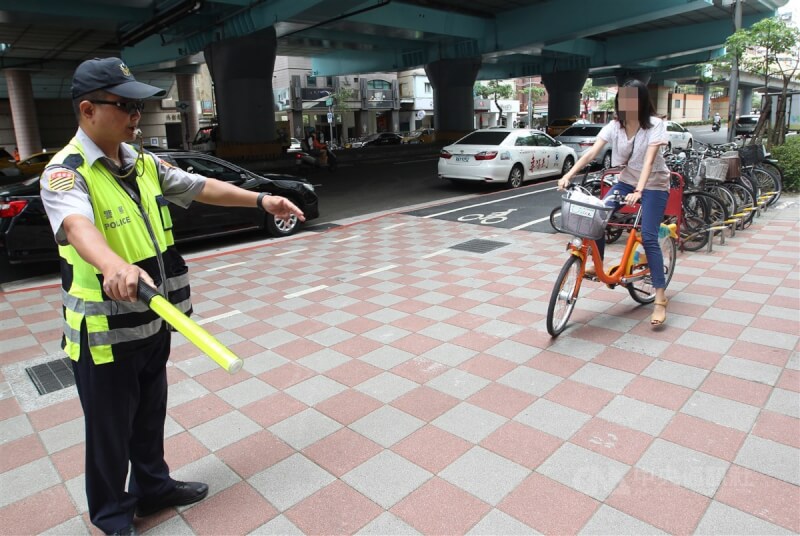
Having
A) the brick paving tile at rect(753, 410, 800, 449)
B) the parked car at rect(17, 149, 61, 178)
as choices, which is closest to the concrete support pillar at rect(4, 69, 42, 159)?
the parked car at rect(17, 149, 61, 178)

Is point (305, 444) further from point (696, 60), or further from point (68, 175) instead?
point (696, 60)

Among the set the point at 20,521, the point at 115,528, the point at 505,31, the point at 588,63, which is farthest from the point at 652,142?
the point at 588,63

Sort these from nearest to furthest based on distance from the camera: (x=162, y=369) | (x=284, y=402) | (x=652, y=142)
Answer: (x=162, y=369) < (x=284, y=402) < (x=652, y=142)

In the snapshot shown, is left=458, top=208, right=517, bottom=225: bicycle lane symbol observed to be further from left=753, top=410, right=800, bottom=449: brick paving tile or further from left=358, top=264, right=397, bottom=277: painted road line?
left=753, top=410, right=800, bottom=449: brick paving tile

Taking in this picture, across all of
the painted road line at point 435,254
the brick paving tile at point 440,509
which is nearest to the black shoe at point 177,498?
the brick paving tile at point 440,509

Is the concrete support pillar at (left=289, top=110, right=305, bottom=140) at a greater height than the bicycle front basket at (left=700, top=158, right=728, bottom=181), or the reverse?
the concrete support pillar at (left=289, top=110, right=305, bottom=140)

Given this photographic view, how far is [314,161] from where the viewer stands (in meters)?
21.7

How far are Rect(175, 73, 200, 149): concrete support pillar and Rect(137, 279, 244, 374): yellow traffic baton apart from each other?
40842mm

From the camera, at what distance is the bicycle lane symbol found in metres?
9.97

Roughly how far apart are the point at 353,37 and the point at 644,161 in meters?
27.1

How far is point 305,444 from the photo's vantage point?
325cm

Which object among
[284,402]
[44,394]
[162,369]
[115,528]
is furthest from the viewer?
[44,394]

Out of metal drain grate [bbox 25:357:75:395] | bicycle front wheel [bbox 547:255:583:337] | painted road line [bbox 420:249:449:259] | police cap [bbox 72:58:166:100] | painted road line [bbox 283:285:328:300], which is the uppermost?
police cap [bbox 72:58:166:100]

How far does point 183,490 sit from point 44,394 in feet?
6.29
